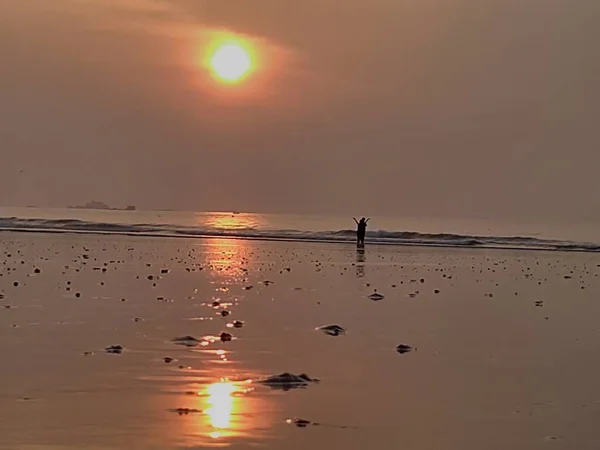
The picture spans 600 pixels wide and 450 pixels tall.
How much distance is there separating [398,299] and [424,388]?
332 inches

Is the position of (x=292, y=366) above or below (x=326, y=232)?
below

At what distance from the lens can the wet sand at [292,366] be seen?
701cm

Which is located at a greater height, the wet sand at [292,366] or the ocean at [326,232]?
the ocean at [326,232]

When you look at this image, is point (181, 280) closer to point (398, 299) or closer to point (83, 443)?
point (398, 299)

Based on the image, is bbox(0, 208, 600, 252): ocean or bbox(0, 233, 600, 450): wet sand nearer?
bbox(0, 233, 600, 450): wet sand

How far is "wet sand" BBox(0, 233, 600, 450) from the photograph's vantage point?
701 cm

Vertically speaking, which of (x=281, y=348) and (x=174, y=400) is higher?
(x=281, y=348)

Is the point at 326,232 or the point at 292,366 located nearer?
the point at 292,366

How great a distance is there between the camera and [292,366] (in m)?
9.70

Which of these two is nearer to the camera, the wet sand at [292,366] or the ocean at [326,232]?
the wet sand at [292,366]

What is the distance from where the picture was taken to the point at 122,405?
7.68m

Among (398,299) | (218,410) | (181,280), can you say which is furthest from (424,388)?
(181,280)

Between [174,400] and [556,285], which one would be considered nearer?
[174,400]

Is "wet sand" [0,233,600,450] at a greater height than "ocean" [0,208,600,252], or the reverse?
"ocean" [0,208,600,252]
